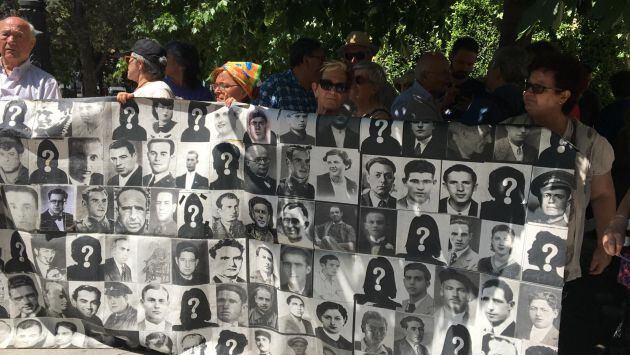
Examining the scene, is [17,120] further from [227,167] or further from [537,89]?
[537,89]

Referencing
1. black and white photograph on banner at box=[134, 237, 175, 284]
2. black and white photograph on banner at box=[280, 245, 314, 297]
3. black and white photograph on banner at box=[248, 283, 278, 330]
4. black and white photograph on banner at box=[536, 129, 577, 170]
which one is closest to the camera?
black and white photograph on banner at box=[536, 129, 577, 170]

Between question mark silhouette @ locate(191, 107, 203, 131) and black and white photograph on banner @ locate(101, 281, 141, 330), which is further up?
question mark silhouette @ locate(191, 107, 203, 131)

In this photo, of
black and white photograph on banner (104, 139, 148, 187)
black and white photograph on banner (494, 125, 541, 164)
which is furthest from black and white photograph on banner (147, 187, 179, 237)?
black and white photograph on banner (494, 125, 541, 164)

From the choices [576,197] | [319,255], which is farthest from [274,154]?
[576,197]

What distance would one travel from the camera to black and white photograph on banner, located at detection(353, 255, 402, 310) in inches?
131

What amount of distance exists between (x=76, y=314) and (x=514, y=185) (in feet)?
8.74

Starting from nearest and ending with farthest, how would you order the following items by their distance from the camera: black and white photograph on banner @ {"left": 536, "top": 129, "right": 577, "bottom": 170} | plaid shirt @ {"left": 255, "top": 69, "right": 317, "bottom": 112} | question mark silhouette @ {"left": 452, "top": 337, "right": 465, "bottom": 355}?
black and white photograph on banner @ {"left": 536, "top": 129, "right": 577, "bottom": 170} < question mark silhouette @ {"left": 452, "top": 337, "right": 465, "bottom": 355} < plaid shirt @ {"left": 255, "top": 69, "right": 317, "bottom": 112}

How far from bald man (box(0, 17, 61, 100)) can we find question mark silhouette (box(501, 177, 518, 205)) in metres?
3.07

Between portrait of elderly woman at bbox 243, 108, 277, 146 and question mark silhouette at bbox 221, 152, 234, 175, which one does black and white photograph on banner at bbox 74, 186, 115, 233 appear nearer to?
question mark silhouette at bbox 221, 152, 234, 175

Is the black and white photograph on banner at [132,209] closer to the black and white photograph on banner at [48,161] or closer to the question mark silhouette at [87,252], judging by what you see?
the question mark silhouette at [87,252]

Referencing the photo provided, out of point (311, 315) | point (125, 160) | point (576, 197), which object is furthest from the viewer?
point (125, 160)

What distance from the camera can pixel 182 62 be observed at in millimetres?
4980

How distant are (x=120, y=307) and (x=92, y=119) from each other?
44.3 inches

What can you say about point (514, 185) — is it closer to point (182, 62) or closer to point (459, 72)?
point (182, 62)
